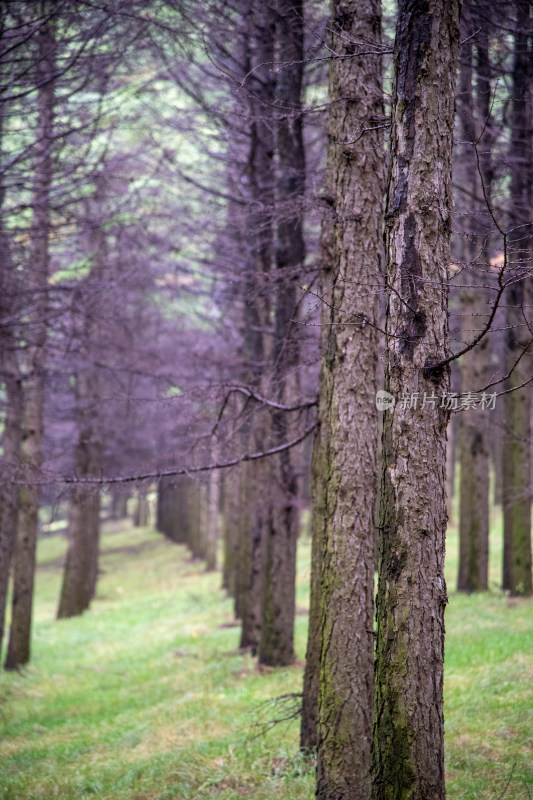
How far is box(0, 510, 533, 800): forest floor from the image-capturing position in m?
6.40

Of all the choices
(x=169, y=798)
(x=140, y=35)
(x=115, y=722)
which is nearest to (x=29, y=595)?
(x=115, y=722)

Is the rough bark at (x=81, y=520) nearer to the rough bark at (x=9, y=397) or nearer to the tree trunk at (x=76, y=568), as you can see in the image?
the tree trunk at (x=76, y=568)

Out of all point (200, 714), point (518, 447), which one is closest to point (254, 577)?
point (200, 714)

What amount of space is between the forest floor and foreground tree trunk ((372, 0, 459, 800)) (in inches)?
71.1

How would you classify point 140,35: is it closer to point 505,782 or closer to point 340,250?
point 340,250

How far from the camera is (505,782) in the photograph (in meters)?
5.32

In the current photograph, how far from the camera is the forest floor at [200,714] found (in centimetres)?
640

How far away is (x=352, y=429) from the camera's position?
225 inches

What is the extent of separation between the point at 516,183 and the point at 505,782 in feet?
32.4

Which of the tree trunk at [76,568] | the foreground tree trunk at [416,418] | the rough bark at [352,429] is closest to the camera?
the foreground tree trunk at [416,418]

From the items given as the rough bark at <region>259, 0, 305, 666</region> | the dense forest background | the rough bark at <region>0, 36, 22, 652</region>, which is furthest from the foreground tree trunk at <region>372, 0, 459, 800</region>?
the rough bark at <region>0, 36, 22, 652</region>

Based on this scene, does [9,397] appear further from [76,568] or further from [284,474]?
[76,568]

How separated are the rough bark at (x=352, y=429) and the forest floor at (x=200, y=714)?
936 mm

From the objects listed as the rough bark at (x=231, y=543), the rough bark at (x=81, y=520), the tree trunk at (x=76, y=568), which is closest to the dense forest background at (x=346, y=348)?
the rough bark at (x=81, y=520)
